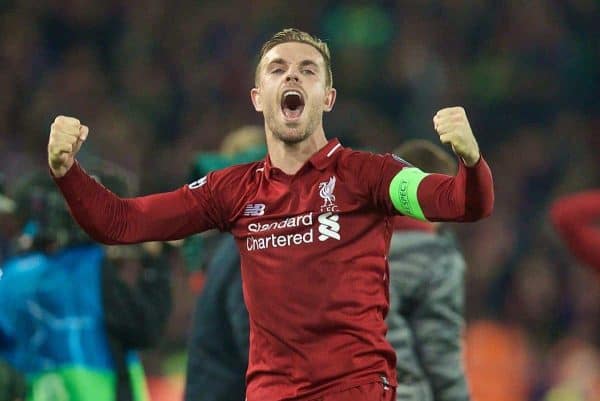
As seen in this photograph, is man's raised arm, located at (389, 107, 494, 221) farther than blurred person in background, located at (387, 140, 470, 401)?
No

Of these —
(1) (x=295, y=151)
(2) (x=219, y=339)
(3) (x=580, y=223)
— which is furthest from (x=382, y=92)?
(1) (x=295, y=151)

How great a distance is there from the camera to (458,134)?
3252 millimetres

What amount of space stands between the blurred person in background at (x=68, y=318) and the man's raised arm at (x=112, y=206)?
1662 millimetres

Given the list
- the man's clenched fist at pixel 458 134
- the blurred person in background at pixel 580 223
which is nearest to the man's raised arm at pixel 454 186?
the man's clenched fist at pixel 458 134

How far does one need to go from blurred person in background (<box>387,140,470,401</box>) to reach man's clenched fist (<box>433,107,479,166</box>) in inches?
59.7

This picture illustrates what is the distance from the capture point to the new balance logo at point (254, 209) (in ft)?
12.1

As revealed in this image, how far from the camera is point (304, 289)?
3.57m

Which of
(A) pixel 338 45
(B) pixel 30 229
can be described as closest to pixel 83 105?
(A) pixel 338 45

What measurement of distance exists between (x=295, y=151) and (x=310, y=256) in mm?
347

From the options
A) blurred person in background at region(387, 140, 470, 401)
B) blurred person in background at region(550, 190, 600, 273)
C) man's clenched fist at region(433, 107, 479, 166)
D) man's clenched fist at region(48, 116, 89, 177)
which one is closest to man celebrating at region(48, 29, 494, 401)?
man's clenched fist at region(48, 116, 89, 177)

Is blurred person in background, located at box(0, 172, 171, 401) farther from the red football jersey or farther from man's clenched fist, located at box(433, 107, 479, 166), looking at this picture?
man's clenched fist, located at box(433, 107, 479, 166)

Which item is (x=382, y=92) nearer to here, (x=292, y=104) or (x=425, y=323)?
(x=425, y=323)

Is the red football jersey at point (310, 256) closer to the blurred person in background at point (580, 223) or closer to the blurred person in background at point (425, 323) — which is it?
the blurred person in background at point (425, 323)

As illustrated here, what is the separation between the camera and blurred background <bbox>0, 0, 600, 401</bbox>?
9492 mm
